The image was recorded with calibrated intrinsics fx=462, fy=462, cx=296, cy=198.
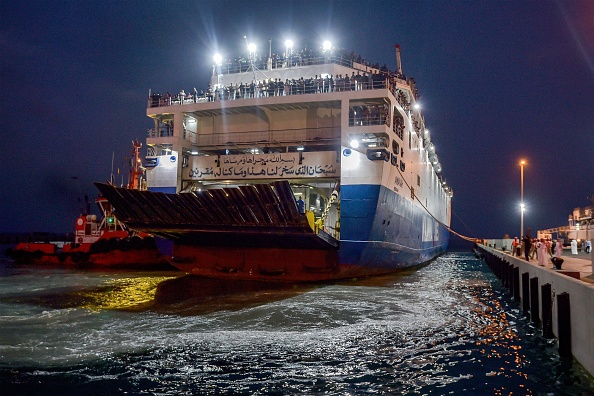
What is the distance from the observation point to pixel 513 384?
6691 millimetres

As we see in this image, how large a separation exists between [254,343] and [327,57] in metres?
17.4

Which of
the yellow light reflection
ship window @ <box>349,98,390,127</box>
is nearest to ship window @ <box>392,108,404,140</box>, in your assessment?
ship window @ <box>349,98,390,127</box>

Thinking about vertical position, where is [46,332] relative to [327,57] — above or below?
below

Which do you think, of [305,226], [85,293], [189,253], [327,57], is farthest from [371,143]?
[85,293]

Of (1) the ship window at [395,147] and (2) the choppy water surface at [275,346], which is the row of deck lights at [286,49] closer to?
(1) the ship window at [395,147]

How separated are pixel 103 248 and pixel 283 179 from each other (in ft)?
52.2

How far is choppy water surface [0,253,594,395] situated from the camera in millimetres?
6582

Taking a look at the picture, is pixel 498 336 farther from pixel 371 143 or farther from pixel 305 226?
pixel 371 143

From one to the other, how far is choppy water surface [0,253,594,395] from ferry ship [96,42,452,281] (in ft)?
8.14

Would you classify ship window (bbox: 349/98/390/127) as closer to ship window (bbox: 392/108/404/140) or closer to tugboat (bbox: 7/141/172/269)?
ship window (bbox: 392/108/404/140)

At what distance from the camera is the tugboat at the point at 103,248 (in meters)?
27.8

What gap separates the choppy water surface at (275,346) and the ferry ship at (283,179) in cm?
248

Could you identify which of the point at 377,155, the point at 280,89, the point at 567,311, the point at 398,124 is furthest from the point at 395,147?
the point at 567,311

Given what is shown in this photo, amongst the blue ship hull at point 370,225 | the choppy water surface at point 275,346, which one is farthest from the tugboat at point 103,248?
the blue ship hull at point 370,225
